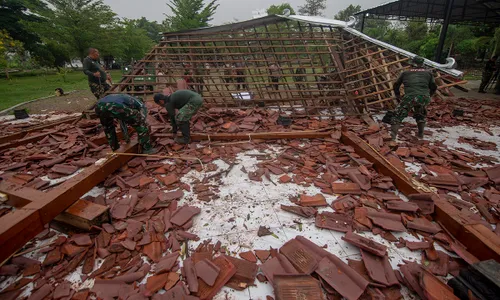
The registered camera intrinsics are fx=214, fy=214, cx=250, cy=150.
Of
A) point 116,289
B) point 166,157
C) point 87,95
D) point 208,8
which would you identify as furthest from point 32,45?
point 116,289

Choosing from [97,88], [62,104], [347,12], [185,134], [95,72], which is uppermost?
[347,12]

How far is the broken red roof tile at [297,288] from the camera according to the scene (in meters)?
1.73

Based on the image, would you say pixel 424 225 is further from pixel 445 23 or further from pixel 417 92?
pixel 445 23

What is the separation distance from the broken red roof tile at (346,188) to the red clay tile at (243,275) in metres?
1.72

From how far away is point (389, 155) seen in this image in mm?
4082

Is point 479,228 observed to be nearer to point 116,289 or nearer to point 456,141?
point 116,289

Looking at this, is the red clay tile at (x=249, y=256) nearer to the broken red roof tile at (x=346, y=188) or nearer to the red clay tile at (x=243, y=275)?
the red clay tile at (x=243, y=275)

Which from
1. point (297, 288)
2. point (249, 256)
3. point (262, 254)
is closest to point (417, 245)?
point (297, 288)

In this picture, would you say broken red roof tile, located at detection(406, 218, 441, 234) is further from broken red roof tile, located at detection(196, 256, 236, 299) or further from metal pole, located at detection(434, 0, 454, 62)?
metal pole, located at detection(434, 0, 454, 62)

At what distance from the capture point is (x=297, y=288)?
1795 mm

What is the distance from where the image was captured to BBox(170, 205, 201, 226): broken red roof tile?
260 centimetres

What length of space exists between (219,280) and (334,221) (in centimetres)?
150

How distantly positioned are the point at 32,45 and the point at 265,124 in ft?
108

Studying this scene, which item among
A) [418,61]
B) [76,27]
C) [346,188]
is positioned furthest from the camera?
[76,27]
